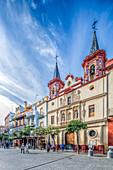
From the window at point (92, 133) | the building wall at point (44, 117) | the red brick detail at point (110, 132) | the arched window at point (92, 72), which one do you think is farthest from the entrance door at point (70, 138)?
the arched window at point (92, 72)

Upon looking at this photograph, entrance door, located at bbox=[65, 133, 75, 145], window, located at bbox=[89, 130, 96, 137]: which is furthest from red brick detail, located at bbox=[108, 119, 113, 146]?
entrance door, located at bbox=[65, 133, 75, 145]

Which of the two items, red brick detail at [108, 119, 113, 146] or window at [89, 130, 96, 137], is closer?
red brick detail at [108, 119, 113, 146]

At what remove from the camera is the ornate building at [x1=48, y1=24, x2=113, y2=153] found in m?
17.9

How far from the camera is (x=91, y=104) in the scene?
67.3 ft

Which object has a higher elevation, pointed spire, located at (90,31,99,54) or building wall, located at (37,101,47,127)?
pointed spire, located at (90,31,99,54)

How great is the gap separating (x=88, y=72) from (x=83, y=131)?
9.88 m

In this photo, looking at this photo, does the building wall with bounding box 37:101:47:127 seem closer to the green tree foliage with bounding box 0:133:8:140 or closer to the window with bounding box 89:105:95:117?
the window with bounding box 89:105:95:117

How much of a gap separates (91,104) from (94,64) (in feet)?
22.8

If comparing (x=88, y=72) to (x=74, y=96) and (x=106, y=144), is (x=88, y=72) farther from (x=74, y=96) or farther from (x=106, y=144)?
(x=106, y=144)

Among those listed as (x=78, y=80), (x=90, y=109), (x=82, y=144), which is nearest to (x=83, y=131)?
(x=82, y=144)

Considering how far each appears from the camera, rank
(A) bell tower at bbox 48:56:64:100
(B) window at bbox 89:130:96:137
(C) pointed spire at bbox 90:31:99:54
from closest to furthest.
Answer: (B) window at bbox 89:130:96:137
(C) pointed spire at bbox 90:31:99:54
(A) bell tower at bbox 48:56:64:100

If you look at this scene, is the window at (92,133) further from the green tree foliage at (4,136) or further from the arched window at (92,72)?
the green tree foliage at (4,136)

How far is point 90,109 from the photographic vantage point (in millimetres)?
20672

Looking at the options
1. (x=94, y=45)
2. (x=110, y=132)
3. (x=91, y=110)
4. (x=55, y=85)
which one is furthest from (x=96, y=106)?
(x=55, y=85)
